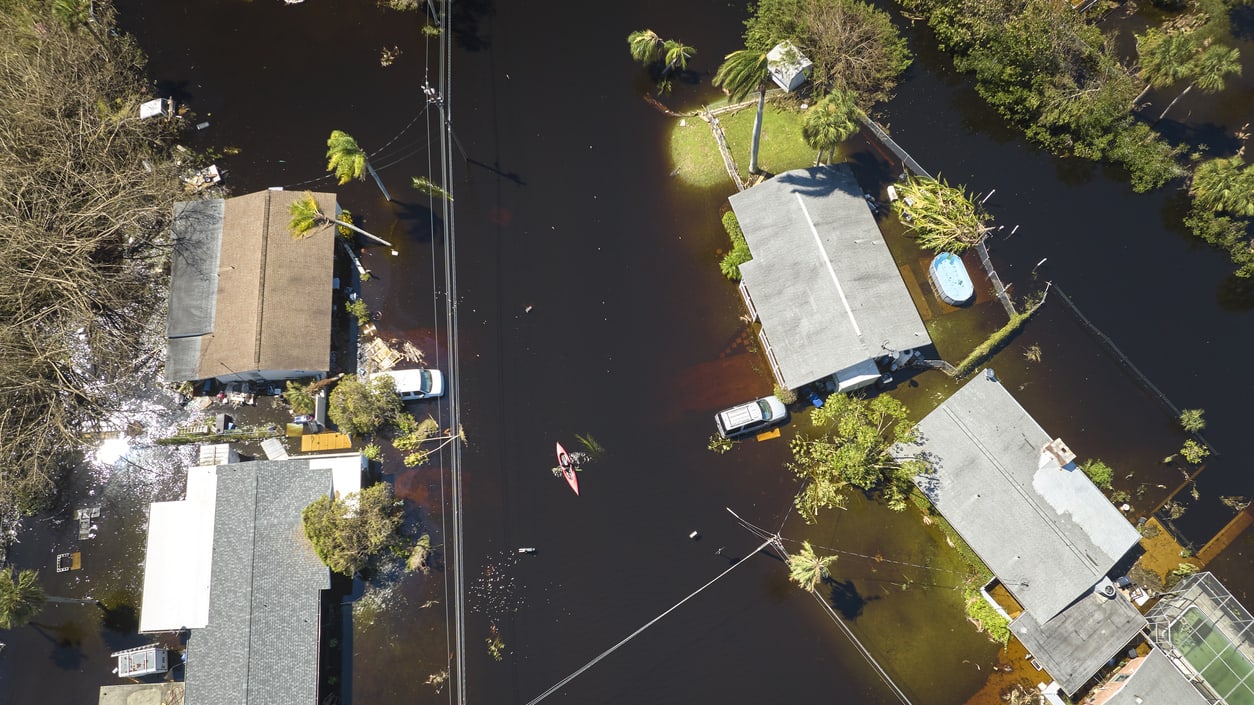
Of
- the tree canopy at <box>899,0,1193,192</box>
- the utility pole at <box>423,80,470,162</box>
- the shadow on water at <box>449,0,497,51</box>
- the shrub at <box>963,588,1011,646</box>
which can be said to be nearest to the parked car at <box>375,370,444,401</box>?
the utility pole at <box>423,80,470,162</box>

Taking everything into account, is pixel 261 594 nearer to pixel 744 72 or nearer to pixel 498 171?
pixel 498 171

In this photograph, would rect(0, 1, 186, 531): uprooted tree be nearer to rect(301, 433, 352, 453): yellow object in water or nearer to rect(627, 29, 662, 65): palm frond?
rect(301, 433, 352, 453): yellow object in water

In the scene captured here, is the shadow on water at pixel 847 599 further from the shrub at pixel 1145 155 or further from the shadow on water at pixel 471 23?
the shadow on water at pixel 471 23

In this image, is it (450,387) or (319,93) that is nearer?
(450,387)

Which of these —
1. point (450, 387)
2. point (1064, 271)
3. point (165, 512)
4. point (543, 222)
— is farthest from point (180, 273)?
point (1064, 271)

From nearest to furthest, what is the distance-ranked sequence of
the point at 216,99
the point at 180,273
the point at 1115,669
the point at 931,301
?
1. the point at 1115,669
2. the point at 180,273
3. the point at 931,301
4. the point at 216,99

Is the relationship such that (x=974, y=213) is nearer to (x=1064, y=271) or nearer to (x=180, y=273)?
(x=1064, y=271)
